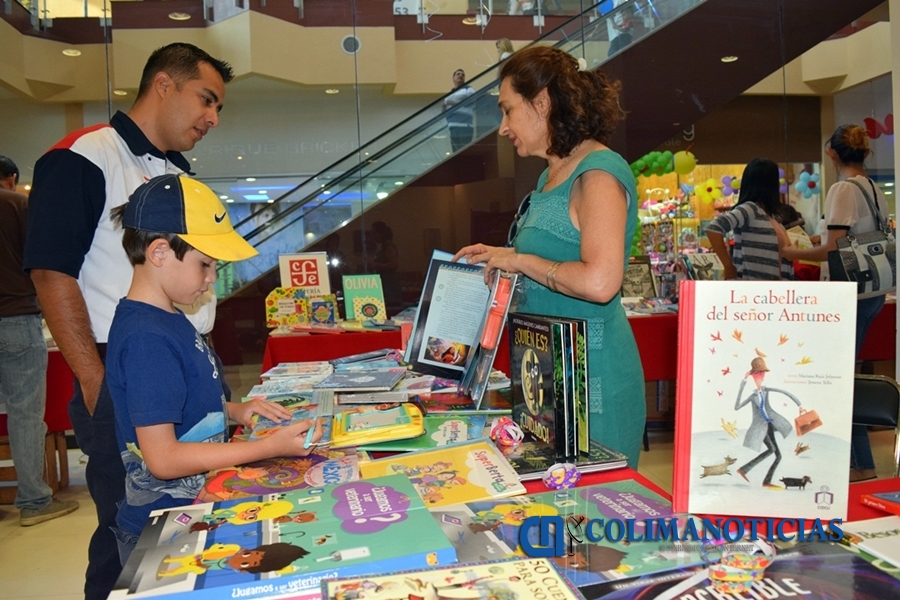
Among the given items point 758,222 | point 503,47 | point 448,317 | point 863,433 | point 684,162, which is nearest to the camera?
point 448,317

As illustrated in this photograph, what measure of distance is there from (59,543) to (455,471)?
10.0 ft

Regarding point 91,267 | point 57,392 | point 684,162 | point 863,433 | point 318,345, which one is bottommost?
point 863,433

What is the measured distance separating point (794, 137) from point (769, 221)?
97.6 inches

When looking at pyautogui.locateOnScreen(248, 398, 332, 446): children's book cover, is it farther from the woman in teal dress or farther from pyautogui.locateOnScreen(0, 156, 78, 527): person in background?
pyautogui.locateOnScreen(0, 156, 78, 527): person in background

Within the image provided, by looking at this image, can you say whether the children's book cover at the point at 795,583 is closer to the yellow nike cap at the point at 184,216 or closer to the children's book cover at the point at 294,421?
the children's book cover at the point at 294,421

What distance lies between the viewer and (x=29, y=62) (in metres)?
6.45

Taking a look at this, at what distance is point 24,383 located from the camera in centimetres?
364

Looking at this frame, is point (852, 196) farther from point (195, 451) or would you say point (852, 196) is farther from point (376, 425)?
point (195, 451)

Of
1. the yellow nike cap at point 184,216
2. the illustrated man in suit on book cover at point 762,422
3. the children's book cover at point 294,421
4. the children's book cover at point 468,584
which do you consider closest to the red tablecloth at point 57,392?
the children's book cover at point 294,421

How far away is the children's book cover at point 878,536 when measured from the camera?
813mm

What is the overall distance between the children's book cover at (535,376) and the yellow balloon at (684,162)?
5.40 metres

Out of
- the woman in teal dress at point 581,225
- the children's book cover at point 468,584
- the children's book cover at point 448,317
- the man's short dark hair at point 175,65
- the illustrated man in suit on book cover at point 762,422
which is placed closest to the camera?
the children's book cover at point 468,584

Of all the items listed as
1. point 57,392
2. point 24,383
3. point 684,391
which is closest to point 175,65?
point 684,391

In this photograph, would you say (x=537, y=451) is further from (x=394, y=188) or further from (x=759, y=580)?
(x=394, y=188)
